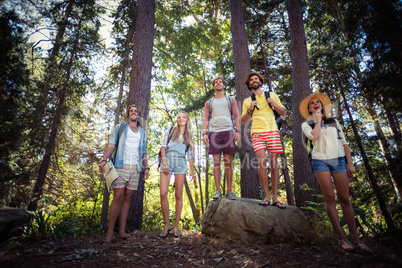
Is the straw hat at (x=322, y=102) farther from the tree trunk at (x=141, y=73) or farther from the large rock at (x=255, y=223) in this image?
the tree trunk at (x=141, y=73)

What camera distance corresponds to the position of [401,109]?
4.14m

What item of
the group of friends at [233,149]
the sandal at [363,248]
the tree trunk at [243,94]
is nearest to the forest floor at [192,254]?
the sandal at [363,248]

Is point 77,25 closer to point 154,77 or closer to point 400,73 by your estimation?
point 154,77

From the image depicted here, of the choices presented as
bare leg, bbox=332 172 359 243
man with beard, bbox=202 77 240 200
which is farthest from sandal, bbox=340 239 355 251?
man with beard, bbox=202 77 240 200

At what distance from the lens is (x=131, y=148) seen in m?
4.23

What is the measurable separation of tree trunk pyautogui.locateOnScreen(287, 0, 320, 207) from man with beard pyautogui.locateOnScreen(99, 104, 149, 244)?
166 inches

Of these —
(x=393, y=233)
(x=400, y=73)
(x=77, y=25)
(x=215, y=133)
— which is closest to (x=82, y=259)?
(x=215, y=133)

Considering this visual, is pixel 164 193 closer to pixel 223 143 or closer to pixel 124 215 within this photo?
pixel 124 215

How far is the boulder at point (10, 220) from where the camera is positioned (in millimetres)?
3787

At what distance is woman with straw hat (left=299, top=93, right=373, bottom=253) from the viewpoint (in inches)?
122

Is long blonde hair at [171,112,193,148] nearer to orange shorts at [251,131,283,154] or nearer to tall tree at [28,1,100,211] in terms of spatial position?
orange shorts at [251,131,283,154]

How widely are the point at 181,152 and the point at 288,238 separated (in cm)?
258

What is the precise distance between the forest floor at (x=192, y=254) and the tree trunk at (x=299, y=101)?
2.53m

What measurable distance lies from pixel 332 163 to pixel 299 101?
358 centimetres
